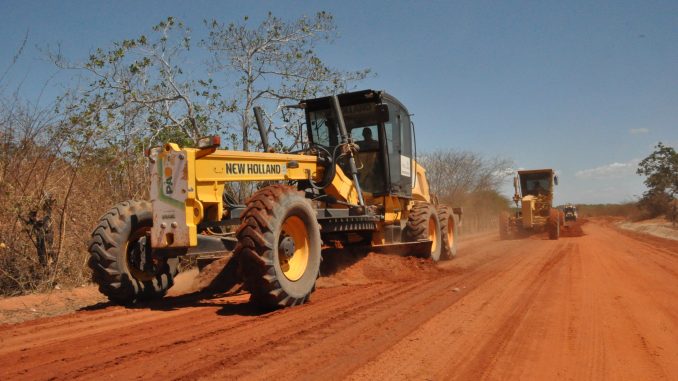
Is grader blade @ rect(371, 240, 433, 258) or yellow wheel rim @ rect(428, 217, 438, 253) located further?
yellow wheel rim @ rect(428, 217, 438, 253)

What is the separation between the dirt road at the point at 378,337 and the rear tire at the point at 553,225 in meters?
14.1

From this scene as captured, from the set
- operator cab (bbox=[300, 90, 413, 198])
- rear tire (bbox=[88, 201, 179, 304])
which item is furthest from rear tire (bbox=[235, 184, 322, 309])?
operator cab (bbox=[300, 90, 413, 198])

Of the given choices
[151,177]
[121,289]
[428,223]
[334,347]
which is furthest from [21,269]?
[428,223]

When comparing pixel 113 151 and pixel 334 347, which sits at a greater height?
pixel 113 151

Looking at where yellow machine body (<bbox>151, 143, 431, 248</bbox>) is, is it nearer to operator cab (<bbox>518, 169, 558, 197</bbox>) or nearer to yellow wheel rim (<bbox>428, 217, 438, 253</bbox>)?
yellow wheel rim (<bbox>428, 217, 438, 253</bbox>)

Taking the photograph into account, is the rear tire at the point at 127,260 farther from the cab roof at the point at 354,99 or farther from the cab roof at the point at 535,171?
the cab roof at the point at 535,171

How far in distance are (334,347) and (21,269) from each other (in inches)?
222

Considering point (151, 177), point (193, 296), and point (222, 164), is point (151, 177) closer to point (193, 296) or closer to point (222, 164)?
point (222, 164)

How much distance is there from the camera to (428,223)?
10062mm

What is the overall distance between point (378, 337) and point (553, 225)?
18.5 m

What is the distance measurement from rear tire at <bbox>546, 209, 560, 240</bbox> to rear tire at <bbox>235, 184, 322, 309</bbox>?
55.7 ft

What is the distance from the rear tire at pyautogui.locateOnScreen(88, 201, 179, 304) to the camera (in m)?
5.65

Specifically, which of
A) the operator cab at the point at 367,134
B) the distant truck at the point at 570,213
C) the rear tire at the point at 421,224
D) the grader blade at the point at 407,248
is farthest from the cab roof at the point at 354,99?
the distant truck at the point at 570,213

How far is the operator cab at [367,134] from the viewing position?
29.6 ft
